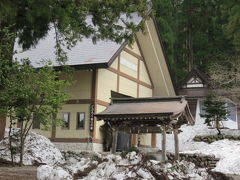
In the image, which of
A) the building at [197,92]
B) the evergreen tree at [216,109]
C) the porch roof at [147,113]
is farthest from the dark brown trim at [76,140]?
the building at [197,92]

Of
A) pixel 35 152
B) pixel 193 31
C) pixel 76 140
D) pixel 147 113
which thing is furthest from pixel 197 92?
pixel 35 152

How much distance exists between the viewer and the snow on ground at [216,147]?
53.6ft

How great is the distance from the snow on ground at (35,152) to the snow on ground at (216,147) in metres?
6.55

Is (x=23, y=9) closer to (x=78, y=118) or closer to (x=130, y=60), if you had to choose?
(x=78, y=118)

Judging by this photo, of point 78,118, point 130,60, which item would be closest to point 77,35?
point 78,118

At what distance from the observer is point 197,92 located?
2969cm

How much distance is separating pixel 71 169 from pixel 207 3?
112 ft

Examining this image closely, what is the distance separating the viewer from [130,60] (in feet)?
71.2

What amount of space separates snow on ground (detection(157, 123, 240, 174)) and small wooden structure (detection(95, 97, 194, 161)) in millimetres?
3026

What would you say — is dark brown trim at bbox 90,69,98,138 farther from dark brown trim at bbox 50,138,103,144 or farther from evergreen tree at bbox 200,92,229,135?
evergreen tree at bbox 200,92,229,135

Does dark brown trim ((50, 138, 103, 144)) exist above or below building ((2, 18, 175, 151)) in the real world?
below

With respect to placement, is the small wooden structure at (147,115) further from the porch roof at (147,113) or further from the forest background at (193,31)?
the forest background at (193,31)

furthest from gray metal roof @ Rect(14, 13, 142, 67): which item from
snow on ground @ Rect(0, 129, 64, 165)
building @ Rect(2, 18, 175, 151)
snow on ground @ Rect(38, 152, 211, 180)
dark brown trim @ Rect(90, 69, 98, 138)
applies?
snow on ground @ Rect(38, 152, 211, 180)

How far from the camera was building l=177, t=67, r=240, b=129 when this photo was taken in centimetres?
2927
